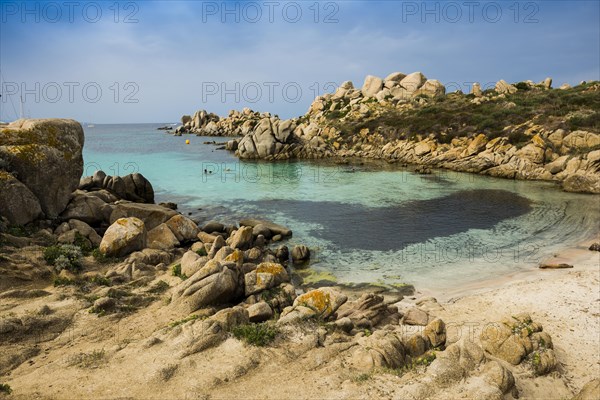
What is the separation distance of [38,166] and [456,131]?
67.0 meters

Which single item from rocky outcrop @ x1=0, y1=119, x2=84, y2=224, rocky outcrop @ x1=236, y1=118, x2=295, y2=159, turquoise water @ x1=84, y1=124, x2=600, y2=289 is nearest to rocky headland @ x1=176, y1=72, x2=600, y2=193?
rocky outcrop @ x1=236, y1=118, x2=295, y2=159

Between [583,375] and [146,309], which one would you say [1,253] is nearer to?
[146,309]

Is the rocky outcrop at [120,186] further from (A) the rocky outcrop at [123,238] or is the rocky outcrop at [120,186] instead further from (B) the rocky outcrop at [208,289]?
(B) the rocky outcrop at [208,289]

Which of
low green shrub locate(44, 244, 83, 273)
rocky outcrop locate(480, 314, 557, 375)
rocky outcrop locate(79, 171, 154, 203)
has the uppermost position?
rocky outcrop locate(79, 171, 154, 203)

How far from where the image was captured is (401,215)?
34.4m

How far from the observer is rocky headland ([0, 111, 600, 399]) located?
32.6 ft

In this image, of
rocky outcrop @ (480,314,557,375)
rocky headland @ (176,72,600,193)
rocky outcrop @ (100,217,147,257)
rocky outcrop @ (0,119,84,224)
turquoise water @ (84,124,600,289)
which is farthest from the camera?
rocky headland @ (176,72,600,193)

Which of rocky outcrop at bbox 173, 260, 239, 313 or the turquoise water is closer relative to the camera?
rocky outcrop at bbox 173, 260, 239, 313

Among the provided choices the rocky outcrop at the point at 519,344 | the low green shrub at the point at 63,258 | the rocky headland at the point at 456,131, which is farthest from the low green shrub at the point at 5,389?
the rocky headland at the point at 456,131

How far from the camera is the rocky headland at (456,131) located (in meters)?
52.6

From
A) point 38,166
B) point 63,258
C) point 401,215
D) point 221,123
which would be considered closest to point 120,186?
point 38,166

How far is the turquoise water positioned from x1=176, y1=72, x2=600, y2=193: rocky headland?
6072 mm

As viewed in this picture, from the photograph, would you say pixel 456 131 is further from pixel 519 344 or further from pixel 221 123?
pixel 221 123

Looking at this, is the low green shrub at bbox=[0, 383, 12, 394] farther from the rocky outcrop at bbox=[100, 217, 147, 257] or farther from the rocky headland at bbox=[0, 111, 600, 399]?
the rocky outcrop at bbox=[100, 217, 147, 257]
